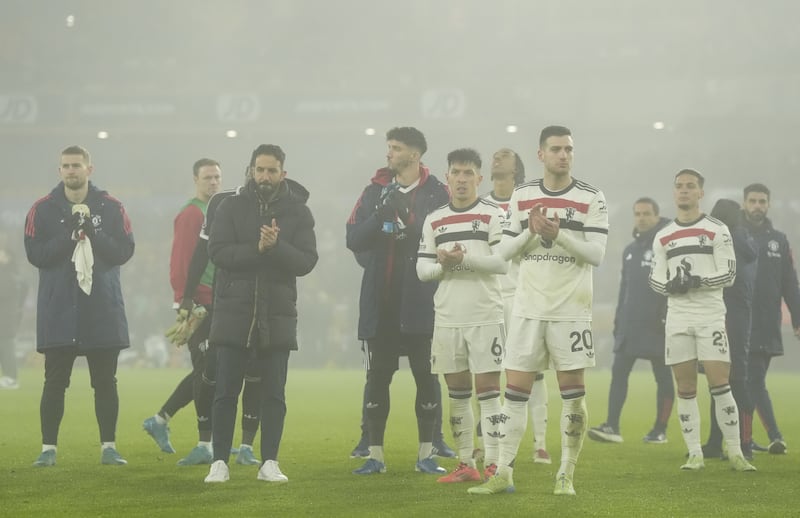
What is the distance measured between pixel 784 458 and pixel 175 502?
5.08 metres

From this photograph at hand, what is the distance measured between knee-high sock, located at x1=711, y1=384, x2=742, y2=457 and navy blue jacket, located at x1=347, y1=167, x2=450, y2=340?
7.23 feet

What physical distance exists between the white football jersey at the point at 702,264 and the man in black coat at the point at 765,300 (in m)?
1.31

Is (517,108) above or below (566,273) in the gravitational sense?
above

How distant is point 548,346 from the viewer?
6.85m

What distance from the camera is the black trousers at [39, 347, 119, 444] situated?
8.46 metres

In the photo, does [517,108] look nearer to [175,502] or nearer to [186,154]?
[186,154]

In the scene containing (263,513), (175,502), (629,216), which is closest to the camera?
(263,513)

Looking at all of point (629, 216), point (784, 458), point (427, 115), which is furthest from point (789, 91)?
point (784, 458)

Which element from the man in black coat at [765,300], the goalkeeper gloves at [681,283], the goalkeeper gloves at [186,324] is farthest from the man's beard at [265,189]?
the man in black coat at [765,300]

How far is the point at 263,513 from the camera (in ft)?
20.1

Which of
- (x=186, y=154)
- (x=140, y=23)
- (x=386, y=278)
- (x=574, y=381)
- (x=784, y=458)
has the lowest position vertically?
(x=784, y=458)

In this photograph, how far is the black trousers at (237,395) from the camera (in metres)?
7.44

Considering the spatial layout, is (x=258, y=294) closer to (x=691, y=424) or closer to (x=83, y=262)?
(x=83, y=262)

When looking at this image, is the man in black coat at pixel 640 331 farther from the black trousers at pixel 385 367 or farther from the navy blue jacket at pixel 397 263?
the navy blue jacket at pixel 397 263
